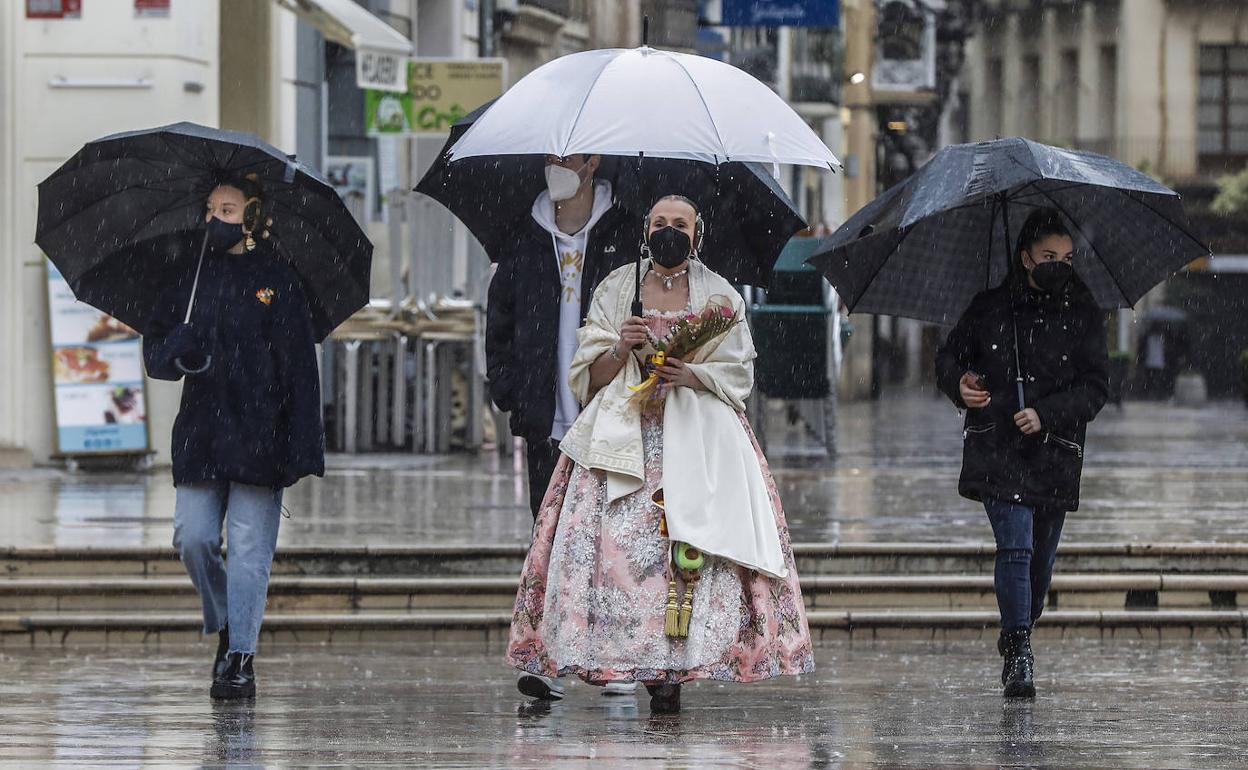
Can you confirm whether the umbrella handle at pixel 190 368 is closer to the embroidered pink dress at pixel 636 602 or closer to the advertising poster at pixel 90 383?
the embroidered pink dress at pixel 636 602

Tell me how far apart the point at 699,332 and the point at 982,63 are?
55.2m

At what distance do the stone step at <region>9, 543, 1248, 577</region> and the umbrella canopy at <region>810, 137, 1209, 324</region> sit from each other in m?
2.89

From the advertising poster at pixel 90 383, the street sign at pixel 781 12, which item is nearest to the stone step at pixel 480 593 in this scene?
the advertising poster at pixel 90 383

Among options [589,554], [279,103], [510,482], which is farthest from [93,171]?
[279,103]

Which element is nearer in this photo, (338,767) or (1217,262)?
(338,767)

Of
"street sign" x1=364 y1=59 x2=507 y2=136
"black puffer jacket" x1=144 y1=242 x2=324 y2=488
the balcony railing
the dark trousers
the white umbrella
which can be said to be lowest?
the dark trousers

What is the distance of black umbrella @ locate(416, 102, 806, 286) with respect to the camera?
8.32 metres

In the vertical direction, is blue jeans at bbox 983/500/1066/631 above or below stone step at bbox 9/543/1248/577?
above

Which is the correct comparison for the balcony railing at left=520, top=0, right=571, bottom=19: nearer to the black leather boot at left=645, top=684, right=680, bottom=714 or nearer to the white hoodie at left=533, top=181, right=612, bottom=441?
the white hoodie at left=533, top=181, right=612, bottom=441

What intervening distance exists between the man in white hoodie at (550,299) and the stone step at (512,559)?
2.95 meters

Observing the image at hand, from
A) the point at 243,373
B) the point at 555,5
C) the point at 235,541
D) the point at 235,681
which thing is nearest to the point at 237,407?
the point at 243,373

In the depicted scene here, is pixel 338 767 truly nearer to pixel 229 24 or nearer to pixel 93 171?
pixel 93 171

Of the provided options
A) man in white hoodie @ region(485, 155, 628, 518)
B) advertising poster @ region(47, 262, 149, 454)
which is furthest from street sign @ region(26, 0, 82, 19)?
man in white hoodie @ region(485, 155, 628, 518)

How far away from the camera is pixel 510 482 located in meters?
15.6
